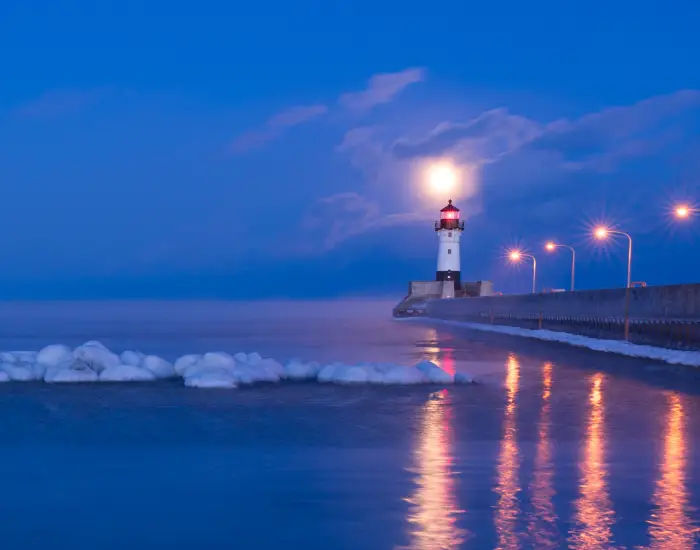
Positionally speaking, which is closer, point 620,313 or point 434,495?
point 434,495

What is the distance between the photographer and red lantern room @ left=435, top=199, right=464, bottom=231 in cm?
10331

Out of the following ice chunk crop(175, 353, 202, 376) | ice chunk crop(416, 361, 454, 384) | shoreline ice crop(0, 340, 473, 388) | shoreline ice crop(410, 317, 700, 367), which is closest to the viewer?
shoreline ice crop(0, 340, 473, 388)

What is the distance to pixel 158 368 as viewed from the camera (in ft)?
68.3

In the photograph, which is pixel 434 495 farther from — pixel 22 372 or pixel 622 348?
pixel 622 348

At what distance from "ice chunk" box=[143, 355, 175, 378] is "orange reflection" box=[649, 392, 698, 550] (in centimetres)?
1314

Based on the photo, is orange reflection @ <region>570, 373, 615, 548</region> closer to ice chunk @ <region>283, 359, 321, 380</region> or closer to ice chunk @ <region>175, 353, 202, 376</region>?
ice chunk @ <region>283, 359, 321, 380</region>

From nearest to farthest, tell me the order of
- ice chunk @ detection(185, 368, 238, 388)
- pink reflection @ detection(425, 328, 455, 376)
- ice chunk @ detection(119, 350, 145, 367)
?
ice chunk @ detection(185, 368, 238, 388) → ice chunk @ detection(119, 350, 145, 367) → pink reflection @ detection(425, 328, 455, 376)

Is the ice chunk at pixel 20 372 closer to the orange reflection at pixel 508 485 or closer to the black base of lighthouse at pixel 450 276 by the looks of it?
the orange reflection at pixel 508 485

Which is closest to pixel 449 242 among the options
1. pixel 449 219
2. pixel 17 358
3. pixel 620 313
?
pixel 449 219

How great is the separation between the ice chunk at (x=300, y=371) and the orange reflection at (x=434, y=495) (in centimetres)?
783

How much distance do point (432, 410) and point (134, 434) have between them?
5.50 meters

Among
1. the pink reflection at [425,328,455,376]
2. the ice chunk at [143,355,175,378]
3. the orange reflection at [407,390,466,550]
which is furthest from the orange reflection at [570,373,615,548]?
the pink reflection at [425,328,455,376]

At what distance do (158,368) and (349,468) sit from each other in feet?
40.4

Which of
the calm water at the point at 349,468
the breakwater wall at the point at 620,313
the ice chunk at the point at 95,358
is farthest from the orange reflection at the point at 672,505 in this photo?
the breakwater wall at the point at 620,313
